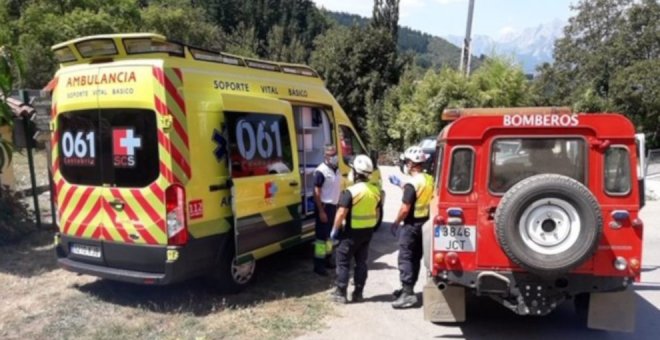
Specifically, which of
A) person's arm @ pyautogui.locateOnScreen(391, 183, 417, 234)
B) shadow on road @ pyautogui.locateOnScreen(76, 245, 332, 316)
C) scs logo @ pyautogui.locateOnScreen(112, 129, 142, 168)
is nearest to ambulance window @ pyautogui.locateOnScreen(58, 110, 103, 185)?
scs logo @ pyautogui.locateOnScreen(112, 129, 142, 168)

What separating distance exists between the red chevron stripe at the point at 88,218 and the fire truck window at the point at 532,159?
156 inches

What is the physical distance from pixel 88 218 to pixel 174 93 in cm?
170

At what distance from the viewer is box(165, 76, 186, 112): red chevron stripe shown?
5.76m

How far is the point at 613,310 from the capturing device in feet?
16.9

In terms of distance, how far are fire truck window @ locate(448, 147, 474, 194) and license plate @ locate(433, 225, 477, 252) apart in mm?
329

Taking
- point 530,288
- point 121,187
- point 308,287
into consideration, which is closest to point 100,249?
point 121,187

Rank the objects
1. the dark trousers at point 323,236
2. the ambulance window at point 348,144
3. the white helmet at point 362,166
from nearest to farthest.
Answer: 1. the white helmet at point 362,166
2. the dark trousers at point 323,236
3. the ambulance window at point 348,144

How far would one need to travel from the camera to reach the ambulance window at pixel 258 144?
6488 mm

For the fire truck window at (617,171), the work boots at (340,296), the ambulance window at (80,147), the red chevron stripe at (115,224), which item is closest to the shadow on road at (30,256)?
the ambulance window at (80,147)

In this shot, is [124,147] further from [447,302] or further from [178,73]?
[447,302]

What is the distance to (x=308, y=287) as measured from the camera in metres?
7.21

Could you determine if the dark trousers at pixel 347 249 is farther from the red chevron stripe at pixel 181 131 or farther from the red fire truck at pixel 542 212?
the red chevron stripe at pixel 181 131

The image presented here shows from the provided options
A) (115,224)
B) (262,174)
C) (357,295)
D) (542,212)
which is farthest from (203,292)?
(542,212)

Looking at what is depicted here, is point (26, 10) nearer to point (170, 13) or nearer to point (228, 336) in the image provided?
point (170, 13)
